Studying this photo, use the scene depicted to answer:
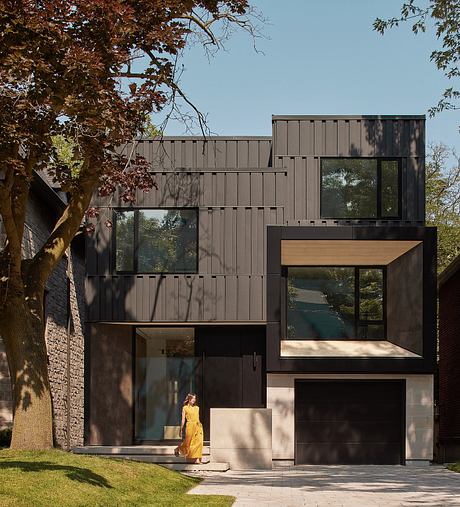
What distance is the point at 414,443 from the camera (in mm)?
27875

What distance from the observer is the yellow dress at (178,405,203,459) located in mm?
24906

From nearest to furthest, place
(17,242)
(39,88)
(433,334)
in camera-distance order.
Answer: (39,88) → (17,242) → (433,334)

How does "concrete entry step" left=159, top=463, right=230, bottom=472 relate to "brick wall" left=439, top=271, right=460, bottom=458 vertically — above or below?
below

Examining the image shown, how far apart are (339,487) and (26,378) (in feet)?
20.9

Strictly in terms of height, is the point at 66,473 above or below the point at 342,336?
below

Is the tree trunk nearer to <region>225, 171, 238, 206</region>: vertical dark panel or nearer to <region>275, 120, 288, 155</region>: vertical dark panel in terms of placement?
<region>225, 171, 238, 206</region>: vertical dark panel

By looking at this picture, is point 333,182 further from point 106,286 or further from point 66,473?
point 66,473

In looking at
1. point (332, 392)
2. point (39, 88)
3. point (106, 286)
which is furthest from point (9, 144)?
point (332, 392)

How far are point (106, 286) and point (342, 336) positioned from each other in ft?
22.8

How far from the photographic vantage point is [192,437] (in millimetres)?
24875

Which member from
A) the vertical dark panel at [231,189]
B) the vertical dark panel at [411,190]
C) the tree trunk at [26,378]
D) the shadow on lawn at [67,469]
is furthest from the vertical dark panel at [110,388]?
the shadow on lawn at [67,469]

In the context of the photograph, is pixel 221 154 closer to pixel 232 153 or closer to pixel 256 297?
pixel 232 153

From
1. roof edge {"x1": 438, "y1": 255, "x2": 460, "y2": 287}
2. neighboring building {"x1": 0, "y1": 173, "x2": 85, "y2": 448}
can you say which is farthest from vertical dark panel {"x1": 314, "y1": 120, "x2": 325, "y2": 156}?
neighboring building {"x1": 0, "y1": 173, "x2": 85, "y2": 448}

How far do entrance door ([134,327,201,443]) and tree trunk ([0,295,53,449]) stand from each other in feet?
33.5
